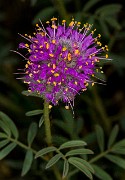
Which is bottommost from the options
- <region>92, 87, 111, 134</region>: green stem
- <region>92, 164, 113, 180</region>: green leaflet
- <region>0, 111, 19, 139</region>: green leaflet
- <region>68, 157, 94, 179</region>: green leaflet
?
<region>92, 164, 113, 180</region>: green leaflet

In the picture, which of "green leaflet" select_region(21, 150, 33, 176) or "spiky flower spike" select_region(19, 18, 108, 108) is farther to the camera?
"green leaflet" select_region(21, 150, 33, 176)

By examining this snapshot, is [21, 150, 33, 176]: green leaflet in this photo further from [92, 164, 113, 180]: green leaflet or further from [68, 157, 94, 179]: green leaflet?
[92, 164, 113, 180]: green leaflet

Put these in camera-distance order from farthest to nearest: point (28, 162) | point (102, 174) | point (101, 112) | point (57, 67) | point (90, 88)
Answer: point (101, 112) → point (90, 88) → point (102, 174) → point (28, 162) → point (57, 67)

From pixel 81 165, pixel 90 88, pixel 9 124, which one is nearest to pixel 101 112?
pixel 90 88

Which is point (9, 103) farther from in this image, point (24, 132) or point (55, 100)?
point (55, 100)

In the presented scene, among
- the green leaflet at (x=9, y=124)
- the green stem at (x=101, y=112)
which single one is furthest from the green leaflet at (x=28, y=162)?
the green stem at (x=101, y=112)

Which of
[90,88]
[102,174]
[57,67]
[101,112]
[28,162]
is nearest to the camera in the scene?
[57,67]

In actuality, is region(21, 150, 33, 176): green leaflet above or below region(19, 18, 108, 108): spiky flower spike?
below

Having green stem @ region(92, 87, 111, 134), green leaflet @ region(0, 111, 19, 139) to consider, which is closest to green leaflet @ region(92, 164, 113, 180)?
green leaflet @ region(0, 111, 19, 139)

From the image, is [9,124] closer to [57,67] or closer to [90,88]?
[57,67]
